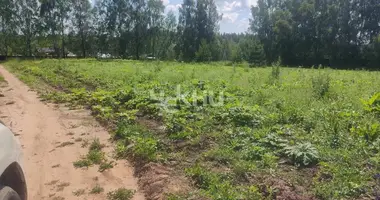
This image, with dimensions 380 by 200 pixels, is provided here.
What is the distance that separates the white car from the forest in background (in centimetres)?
3494

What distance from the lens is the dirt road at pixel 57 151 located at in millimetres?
4531

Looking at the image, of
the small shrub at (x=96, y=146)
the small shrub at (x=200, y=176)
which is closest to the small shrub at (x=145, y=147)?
the small shrub at (x=96, y=146)

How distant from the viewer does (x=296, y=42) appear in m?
41.9

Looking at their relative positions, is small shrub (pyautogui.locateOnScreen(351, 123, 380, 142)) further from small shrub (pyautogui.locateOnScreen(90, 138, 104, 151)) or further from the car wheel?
the car wheel

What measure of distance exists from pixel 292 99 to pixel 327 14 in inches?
1481

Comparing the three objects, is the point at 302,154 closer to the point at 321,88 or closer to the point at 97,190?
Answer: the point at 97,190

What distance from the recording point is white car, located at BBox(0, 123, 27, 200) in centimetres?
223

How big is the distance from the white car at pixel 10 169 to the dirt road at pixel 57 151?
5.70 feet

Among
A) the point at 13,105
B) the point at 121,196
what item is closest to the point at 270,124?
the point at 121,196

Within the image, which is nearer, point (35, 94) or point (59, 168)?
point (59, 168)

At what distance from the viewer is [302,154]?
4688 millimetres

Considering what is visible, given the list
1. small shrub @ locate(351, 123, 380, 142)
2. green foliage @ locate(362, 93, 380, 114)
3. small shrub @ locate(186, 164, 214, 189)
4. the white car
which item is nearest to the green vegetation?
small shrub @ locate(186, 164, 214, 189)

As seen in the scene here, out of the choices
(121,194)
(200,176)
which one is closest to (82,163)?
(121,194)

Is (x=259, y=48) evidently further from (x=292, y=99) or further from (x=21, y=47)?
(x=21, y=47)
